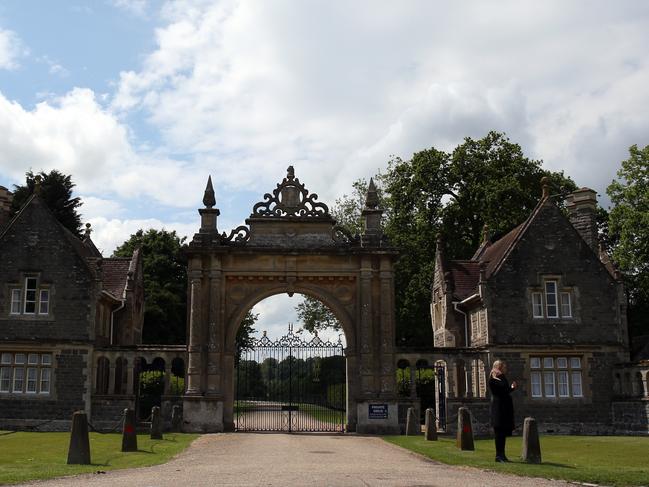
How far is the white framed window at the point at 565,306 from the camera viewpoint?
97.7 feet

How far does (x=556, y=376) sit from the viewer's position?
29312 millimetres

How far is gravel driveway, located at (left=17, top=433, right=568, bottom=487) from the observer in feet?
40.6

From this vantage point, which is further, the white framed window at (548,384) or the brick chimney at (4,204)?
the brick chimney at (4,204)

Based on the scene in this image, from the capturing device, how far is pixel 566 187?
44.5 meters

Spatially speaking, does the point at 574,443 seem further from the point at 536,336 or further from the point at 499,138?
the point at 499,138

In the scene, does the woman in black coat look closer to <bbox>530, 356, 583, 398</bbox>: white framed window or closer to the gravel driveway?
the gravel driveway

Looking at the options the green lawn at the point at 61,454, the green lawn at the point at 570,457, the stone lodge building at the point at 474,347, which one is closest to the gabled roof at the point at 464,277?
the stone lodge building at the point at 474,347

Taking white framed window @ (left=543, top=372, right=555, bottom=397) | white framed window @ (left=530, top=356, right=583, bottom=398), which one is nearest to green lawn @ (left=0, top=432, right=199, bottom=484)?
white framed window @ (left=530, top=356, right=583, bottom=398)

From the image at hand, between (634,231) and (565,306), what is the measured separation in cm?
1160

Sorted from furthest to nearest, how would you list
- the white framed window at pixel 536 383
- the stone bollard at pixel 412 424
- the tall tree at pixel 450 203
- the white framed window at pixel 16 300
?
the tall tree at pixel 450 203 → the white framed window at pixel 16 300 → the white framed window at pixel 536 383 → the stone bollard at pixel 412 424

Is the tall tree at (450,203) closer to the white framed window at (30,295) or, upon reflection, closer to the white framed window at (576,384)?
the white framed window at (576,384)

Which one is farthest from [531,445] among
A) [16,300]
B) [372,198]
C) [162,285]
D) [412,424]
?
[162,285]

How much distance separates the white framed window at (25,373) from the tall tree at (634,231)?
28.6 m

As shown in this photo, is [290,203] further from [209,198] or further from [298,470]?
[298,470]
